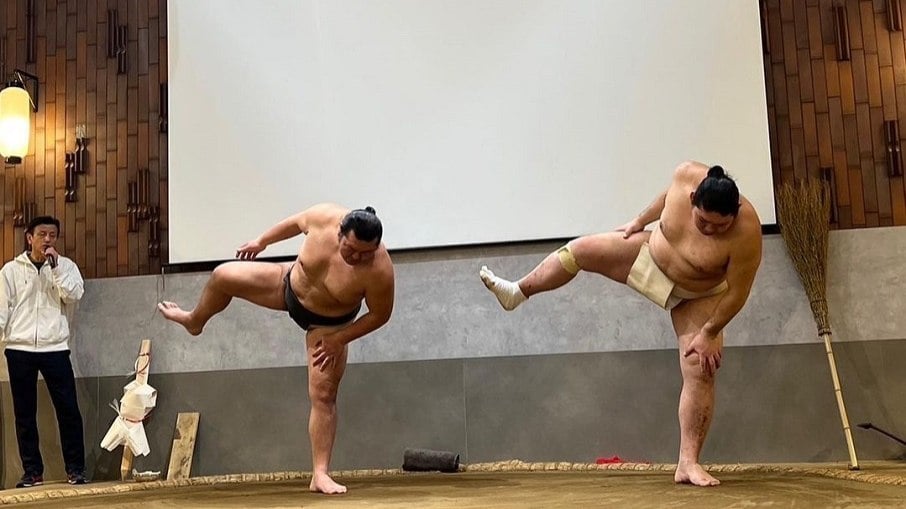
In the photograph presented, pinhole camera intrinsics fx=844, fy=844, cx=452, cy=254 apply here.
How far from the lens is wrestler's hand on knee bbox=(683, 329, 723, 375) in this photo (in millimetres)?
2646

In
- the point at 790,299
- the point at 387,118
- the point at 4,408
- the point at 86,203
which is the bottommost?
the point at 4,408

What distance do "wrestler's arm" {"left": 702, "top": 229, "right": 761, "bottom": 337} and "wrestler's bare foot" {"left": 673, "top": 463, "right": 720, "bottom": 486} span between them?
452 millimetres

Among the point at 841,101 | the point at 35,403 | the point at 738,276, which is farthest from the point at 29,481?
the point at 841,101

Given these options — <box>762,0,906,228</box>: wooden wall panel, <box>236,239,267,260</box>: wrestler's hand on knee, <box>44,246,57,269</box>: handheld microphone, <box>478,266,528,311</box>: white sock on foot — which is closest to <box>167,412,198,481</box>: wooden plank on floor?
<box>44,246,57,269</box>: handheld microphone

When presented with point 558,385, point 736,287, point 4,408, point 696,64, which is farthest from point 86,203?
point 736,287

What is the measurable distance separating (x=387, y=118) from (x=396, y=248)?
2.24ft

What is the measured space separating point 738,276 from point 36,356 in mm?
3315

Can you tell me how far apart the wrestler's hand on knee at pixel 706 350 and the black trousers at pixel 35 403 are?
3070mm

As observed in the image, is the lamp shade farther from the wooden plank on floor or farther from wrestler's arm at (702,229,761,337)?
wrestler's arm at (702,229,761,337)

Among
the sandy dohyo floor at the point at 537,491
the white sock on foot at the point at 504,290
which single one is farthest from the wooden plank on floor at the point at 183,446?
the white sock on foot at the point at 504,290

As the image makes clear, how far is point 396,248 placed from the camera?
4316 millimetres

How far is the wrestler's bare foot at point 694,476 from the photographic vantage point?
2590 mm

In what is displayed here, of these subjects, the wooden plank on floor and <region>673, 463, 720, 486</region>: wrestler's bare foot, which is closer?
<region>673, 463, 720, 486</region>: wrestler's bare foot

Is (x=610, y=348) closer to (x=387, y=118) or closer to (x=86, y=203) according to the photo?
(x=387, y=118)
